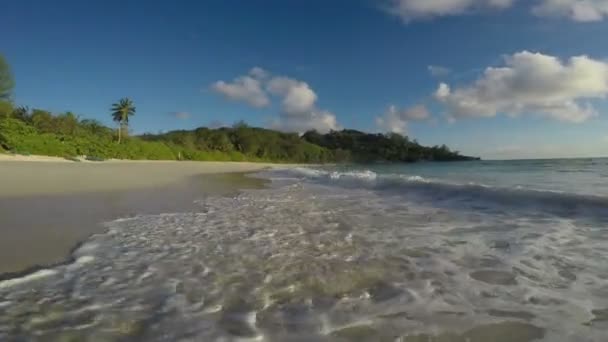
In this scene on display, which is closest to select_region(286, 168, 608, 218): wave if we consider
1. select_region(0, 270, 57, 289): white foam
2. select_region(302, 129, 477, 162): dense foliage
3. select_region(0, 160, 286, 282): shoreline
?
select_region(0, 160, 286, 282): shoreline

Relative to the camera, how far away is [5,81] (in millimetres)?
40438

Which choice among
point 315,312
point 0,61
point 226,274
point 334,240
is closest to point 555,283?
point 315,312

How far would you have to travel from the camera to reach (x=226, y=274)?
12.3ft

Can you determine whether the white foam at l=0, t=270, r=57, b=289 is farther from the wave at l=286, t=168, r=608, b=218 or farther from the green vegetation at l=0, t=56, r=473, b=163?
the green vegetation at l=0, t=56, r=473, b=163

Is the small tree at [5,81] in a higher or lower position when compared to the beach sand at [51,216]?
higher

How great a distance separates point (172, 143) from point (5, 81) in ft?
97.6

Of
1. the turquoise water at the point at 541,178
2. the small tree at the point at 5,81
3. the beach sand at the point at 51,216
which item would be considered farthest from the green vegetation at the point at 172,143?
the turquoise water at the point at 541,178

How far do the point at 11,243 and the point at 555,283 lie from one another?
6016mm

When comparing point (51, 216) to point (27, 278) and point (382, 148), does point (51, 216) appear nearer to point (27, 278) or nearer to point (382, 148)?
point (27, 278)

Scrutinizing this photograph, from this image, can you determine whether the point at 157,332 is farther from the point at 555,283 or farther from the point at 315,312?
the point at 555,283

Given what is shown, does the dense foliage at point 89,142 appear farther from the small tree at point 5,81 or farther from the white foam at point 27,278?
the white foam at point 27,278

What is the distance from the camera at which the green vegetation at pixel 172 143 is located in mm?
35688

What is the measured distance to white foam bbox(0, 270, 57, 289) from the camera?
324 centimetres

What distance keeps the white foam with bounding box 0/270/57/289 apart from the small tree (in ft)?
156
